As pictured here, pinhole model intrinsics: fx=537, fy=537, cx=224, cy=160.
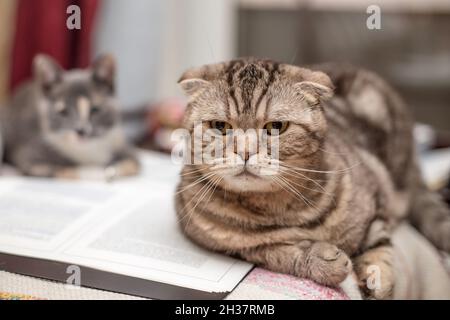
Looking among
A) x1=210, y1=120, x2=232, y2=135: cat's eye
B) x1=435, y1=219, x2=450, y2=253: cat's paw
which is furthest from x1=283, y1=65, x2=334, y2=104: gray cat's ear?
x1=435, y1=219, x2=450, y2=253: cat's paw

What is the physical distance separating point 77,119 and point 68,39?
0.59 m

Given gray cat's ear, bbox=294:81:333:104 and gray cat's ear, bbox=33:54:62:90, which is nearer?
gray cat's ear, bbox=294:81:333:104

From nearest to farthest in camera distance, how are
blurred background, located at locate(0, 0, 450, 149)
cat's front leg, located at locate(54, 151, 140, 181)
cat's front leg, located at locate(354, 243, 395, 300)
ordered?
1. cat's front leg, located at locate(354, 243, 395, 300)
2. cat's front leg, located at locate(54, 151, 140, 181)
3. blurred background, located at locate(0, 0, 450, 149)

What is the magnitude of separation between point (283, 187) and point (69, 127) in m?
1.00

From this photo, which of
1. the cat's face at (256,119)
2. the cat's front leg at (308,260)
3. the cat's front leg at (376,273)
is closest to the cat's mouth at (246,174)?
the cat's face at (256,119)

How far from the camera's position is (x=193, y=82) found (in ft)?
3.71

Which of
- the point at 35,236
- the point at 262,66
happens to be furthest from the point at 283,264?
the point at 35,236

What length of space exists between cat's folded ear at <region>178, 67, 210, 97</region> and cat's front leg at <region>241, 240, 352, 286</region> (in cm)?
36

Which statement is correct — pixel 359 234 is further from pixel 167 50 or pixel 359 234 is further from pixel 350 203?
pixel 167 50

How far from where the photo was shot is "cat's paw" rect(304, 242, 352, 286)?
1068mm

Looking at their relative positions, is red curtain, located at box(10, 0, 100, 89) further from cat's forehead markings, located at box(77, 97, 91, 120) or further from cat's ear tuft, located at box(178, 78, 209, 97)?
cat's ear tuft, located at box(178, 78, 209, 97)

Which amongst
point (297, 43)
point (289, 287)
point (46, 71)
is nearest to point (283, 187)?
point (289, 287)

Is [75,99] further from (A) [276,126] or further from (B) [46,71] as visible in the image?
(A) [276,126]

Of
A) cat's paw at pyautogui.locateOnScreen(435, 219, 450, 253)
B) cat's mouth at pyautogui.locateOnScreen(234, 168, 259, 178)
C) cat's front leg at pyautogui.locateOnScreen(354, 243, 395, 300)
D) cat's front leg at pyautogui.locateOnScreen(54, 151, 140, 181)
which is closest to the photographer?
cat's mouth at pyautogui.locateOnScreen(234, 168, 259, 178)
